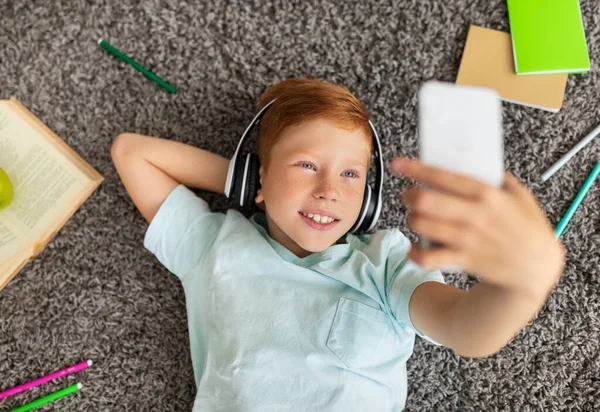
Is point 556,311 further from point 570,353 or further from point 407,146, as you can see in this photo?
point 407,146

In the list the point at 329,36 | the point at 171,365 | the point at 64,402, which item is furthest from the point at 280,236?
the point at 64,402

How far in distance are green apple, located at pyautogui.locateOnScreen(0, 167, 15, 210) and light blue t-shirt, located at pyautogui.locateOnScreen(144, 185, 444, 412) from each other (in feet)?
1.56

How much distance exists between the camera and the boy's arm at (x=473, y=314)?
585 mm

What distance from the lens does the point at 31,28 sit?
120cm

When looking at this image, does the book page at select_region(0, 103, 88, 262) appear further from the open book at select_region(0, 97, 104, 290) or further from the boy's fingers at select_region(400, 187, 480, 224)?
the boy's fingers at select_region(400, 187, 480, 224)

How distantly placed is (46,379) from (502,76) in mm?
1235

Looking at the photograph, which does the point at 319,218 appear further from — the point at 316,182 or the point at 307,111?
the point at 307,111

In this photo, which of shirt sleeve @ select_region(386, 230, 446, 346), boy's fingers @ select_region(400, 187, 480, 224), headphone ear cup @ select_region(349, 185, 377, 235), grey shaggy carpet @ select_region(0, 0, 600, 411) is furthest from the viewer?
grey shaggy carpet @ select_region(0, 0, 600, 411)

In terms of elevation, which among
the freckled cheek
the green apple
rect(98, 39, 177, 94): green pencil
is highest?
rect(98, 39, 177, 94): green pencil

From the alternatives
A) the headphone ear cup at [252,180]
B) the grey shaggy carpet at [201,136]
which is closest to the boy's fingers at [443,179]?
the headphone ear cup at [252,180]

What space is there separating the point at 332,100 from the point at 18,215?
2.55 ft

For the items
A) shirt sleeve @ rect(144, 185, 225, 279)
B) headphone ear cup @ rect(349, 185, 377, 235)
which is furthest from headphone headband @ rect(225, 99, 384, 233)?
shirt sleeve @ rect(144, 185, 225, 279)

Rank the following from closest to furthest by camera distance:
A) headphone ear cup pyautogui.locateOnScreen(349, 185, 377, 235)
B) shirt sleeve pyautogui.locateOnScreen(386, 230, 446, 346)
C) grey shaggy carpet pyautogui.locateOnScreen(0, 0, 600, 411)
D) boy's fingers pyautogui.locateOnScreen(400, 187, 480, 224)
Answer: boy's fingers pyautogui.locateOnScreen(400, 187, 480, 224) → shirt sleeve pyautogui.locateOnScreen(386, 230, 446, 346) → headphone ear cup pyautogui.locateOnScreen(349, 185, 377, 235) → grey shaggy carpet pyautogui.locateOnScreen(0, 0, 600, 411)

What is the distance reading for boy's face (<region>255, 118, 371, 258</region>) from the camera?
874mm
